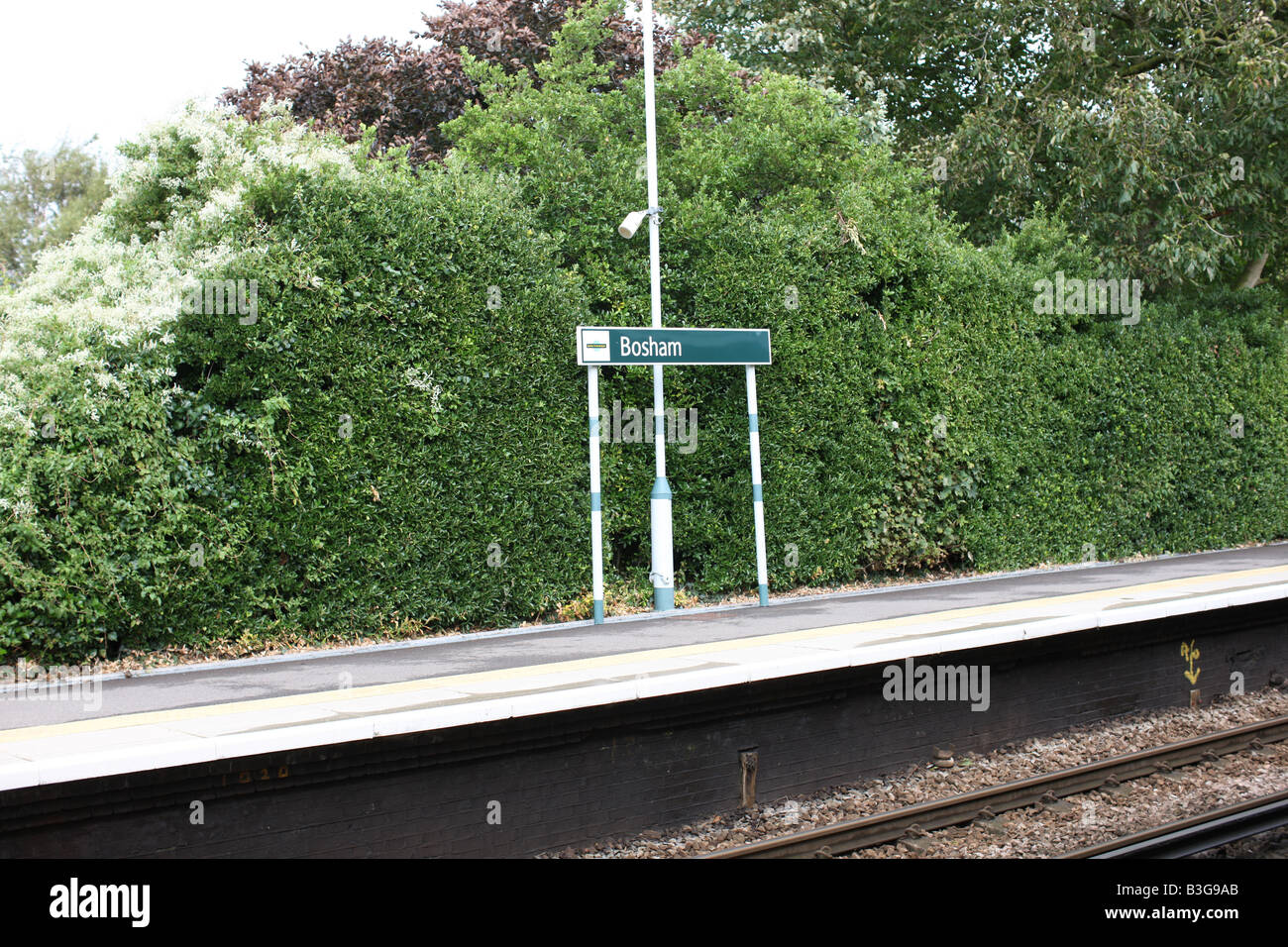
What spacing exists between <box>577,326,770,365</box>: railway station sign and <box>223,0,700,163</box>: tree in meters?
10.6

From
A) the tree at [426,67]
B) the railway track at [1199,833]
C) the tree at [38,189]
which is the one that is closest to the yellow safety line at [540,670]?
the railway track at [1199,833]

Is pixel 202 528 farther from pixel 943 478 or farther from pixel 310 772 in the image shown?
pixel 943 478

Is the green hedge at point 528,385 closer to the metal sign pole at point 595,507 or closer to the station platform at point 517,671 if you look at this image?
the metal sign pole at point 595,507

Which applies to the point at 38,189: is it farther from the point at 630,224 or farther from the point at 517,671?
the point at 517,671

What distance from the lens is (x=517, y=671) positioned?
823 cm

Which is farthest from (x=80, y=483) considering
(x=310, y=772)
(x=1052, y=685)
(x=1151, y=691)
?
(x=1151, y=691)

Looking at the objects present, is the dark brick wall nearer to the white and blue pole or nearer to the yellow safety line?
the yellow safety line

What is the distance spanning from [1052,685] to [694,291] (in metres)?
6.07

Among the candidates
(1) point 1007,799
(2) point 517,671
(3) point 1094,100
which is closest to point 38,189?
(3) point 1094,100

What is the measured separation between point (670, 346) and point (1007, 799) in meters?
5.93

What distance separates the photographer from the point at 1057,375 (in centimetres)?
Result: 1595

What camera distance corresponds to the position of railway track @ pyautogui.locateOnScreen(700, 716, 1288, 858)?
7.06 metres

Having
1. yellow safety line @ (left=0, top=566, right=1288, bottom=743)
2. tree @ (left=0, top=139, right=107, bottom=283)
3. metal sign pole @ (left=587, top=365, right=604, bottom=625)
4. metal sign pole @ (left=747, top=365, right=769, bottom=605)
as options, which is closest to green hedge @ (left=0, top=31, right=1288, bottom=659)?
metal sign pole @ (left=587, top=365, right=604, bottom=625)

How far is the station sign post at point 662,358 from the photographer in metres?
11.7
